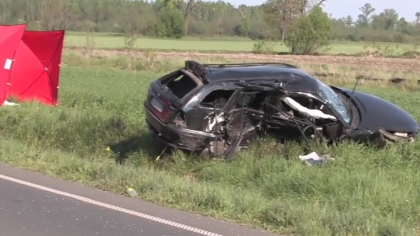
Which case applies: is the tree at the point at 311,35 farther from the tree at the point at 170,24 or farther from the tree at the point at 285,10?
the tree at the point at 170,24

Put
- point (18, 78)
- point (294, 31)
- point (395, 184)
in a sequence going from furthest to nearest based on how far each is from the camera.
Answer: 1. point (294, 31)
2. point (18, 78)
3. point (395, 184)

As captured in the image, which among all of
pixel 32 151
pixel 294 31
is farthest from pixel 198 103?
pixel 294 31

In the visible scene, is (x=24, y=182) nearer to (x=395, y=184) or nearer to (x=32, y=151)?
(x=32, y=151)

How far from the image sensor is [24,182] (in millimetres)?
7398

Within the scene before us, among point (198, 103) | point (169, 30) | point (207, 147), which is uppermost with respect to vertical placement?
point (198, 103)

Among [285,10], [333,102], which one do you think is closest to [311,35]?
[285,10]

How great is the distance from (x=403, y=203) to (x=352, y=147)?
Result: 1927 mm

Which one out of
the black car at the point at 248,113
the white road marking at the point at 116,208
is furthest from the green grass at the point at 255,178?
the white road marking at the point at 116,208

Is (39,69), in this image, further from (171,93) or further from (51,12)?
(51,12)

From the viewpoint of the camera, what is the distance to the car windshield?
28.9ft

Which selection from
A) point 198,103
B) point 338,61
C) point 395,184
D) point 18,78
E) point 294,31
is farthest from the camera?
point 294,31

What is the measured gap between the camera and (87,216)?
19.8 ft

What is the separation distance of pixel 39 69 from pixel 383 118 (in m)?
9.33

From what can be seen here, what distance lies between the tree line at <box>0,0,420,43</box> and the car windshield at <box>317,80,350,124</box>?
43743mm
